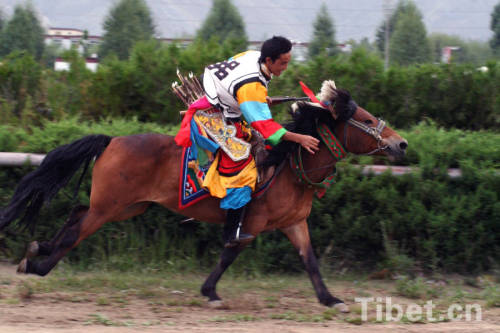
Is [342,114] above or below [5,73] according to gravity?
below

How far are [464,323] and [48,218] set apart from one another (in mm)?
4558

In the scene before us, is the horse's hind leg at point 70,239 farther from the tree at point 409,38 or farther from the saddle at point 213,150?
the tree at point 409,38

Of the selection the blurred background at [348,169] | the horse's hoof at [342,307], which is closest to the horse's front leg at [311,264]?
the horse's hoof at [342,307]

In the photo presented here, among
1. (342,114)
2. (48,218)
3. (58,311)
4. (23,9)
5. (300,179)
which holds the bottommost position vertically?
(58,311)

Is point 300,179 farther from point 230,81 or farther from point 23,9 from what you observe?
point 23,9

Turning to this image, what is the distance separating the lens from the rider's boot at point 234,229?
18.1 ft

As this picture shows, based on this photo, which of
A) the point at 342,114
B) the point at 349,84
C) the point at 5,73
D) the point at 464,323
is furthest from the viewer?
the point at 5,73

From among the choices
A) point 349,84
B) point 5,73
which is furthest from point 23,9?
point 349,84

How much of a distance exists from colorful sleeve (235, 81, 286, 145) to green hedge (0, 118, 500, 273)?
179 cm

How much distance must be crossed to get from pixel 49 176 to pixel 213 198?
5.41 feet

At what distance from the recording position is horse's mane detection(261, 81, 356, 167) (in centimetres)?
545

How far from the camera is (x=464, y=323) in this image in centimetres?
510

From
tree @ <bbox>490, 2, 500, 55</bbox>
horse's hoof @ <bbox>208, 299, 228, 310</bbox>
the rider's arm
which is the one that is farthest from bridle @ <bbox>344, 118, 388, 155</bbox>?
tree @ <bbox>490, 2, 500, 55</bbox>

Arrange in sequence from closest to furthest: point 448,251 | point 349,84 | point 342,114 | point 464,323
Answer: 1. point 464,323
2. point 342,114
3. point 448,251
4. point 349,84
